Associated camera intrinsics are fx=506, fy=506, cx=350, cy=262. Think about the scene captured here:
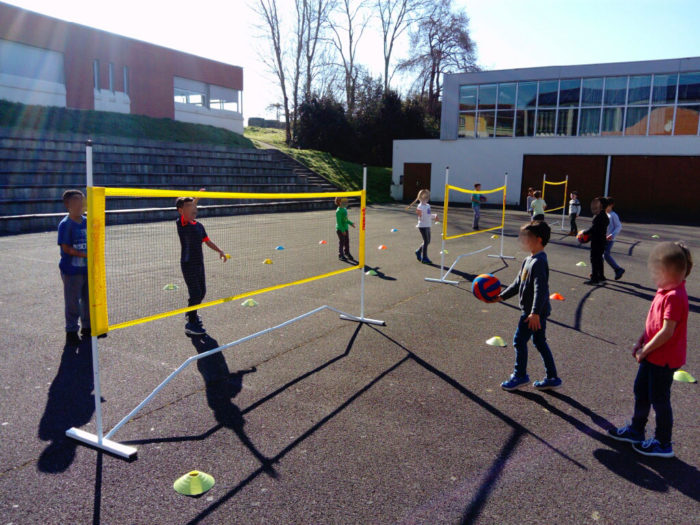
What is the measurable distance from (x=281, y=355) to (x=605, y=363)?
3729mm

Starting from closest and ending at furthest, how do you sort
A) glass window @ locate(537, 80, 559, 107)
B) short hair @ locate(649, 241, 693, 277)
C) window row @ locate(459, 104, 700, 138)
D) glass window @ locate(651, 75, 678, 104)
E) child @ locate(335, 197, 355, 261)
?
short hair @ locate(649, 241, 693, 277)
child @ locate(335, 197, 355, 261)
glass window @ locate(651, 75, 678, 104)
window row @ locate(459, 104, 700, 138)
glass window @ locate(537, 80, 559, 107)

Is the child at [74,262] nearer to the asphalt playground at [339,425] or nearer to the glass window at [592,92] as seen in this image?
the asphalt playground at [339,425]

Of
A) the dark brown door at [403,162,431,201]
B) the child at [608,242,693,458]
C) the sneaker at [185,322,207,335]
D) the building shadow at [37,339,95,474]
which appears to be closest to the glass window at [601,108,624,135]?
the dark brown door at [403,162,431,201]

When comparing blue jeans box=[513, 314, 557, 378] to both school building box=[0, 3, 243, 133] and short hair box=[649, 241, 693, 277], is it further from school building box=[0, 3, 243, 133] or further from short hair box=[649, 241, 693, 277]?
school building box=[0, 3, 243, 133]

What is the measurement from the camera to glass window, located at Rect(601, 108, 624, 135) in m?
29.9

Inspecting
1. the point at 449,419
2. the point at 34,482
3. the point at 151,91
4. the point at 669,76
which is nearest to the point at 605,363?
the point at 449,419

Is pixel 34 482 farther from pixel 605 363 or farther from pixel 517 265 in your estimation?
pixel 517 265

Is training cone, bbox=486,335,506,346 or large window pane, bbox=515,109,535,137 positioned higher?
large window pane, bbox=515,109,535,137

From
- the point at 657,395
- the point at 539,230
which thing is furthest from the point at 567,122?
the point at 657,395

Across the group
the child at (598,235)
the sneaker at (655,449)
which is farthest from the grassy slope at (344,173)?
the sneaker at (655,449)

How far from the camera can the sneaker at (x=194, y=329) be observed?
651 cm

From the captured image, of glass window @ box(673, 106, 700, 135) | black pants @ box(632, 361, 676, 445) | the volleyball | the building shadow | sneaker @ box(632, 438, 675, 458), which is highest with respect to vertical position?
glass window @ box(673, 106, 700, 135)

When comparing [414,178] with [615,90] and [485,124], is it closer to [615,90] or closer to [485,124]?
[485,124]

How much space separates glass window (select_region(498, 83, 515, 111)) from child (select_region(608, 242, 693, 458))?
104ft
